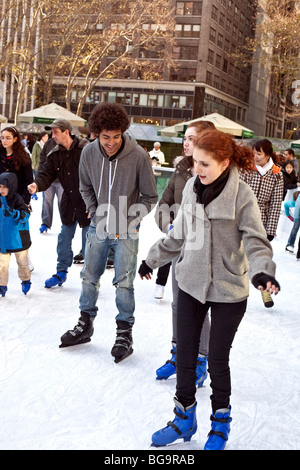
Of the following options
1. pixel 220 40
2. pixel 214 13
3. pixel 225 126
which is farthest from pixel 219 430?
pixel 220 40

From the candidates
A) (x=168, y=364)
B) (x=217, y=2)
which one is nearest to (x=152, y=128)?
(x=168, y=364)

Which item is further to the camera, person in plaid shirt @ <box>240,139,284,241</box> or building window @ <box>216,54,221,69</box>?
building window @ <box>216,54,221,69</box>

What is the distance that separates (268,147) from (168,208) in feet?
5.81

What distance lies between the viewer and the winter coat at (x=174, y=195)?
11.0 ft

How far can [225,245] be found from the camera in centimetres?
238

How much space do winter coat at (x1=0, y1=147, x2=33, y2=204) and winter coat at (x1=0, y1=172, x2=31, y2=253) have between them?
0.98ft

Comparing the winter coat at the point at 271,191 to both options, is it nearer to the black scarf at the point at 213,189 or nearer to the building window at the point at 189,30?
the black scarf at the point at 213,189

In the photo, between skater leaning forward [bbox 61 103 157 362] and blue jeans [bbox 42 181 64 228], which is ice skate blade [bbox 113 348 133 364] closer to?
skater leaning forward [bbox 61 103 157 362]

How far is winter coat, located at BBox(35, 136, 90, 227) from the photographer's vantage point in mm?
4945

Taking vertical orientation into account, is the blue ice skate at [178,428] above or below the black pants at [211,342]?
below

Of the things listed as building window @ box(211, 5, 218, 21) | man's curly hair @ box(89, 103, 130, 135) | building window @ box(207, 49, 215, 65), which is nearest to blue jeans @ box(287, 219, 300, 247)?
man's curly hair @ box(89, 103, 130, 135)

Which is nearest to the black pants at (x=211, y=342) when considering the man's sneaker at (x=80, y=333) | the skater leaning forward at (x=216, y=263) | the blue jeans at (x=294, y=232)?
the skater leaning forward at (x=216, y=263)

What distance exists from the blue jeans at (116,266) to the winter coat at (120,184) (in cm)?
8

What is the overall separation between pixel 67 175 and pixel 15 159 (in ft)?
1.64
